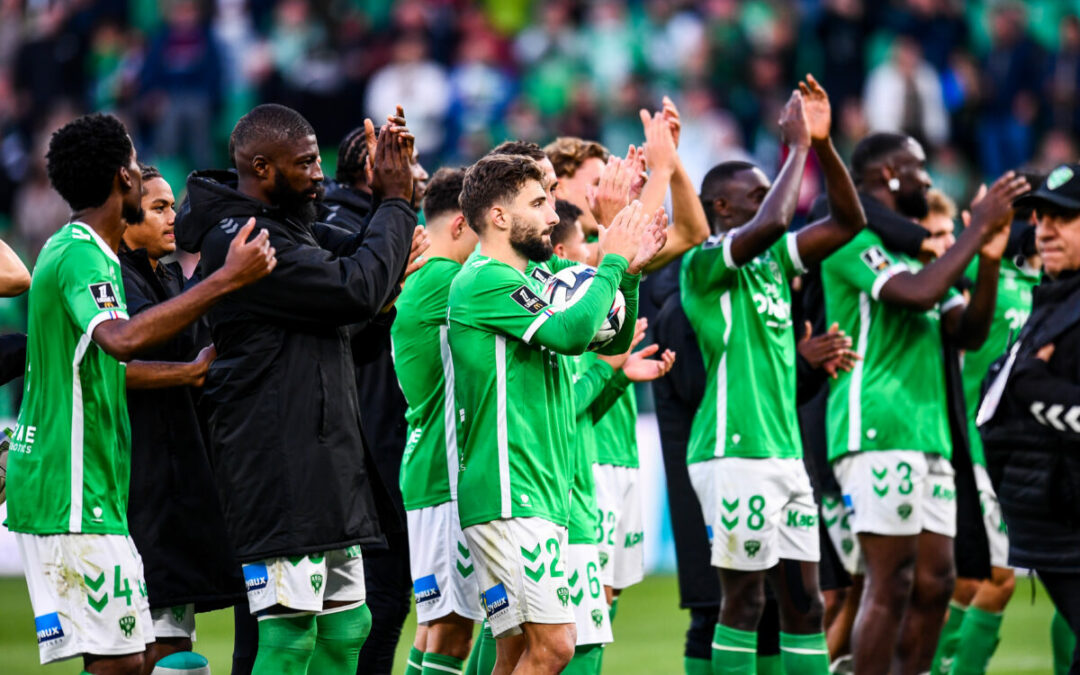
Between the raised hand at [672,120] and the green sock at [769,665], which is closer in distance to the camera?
the raised hand at [672,120]

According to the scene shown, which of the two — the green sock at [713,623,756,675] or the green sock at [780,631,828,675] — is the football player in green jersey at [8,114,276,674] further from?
the green sock at [780,631,828,675]

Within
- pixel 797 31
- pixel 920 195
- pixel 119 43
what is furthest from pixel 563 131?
pixel 920 195

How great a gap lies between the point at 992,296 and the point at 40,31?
1456 centimetres

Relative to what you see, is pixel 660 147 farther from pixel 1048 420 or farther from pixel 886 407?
pixel 886 407

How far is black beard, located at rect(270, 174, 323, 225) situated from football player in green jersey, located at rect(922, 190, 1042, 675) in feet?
13.6

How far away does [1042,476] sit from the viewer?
5918mm

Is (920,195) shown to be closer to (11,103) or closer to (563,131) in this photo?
(563,131)

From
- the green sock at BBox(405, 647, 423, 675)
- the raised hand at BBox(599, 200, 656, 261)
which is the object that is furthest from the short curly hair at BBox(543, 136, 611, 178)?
the green sock at BBox(405, 647, 423, 675)

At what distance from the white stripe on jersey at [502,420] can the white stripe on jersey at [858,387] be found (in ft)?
8.89

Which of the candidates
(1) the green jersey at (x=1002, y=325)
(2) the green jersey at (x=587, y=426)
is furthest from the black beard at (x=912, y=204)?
(2) the green jersey at (x=587, y=426)

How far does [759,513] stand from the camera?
23.0ft

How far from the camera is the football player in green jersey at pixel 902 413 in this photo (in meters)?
7.35

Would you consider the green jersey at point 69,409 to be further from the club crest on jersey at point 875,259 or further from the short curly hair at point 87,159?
the club crest on jersey at point 875,259

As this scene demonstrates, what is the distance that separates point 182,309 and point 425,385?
5.58 ft
